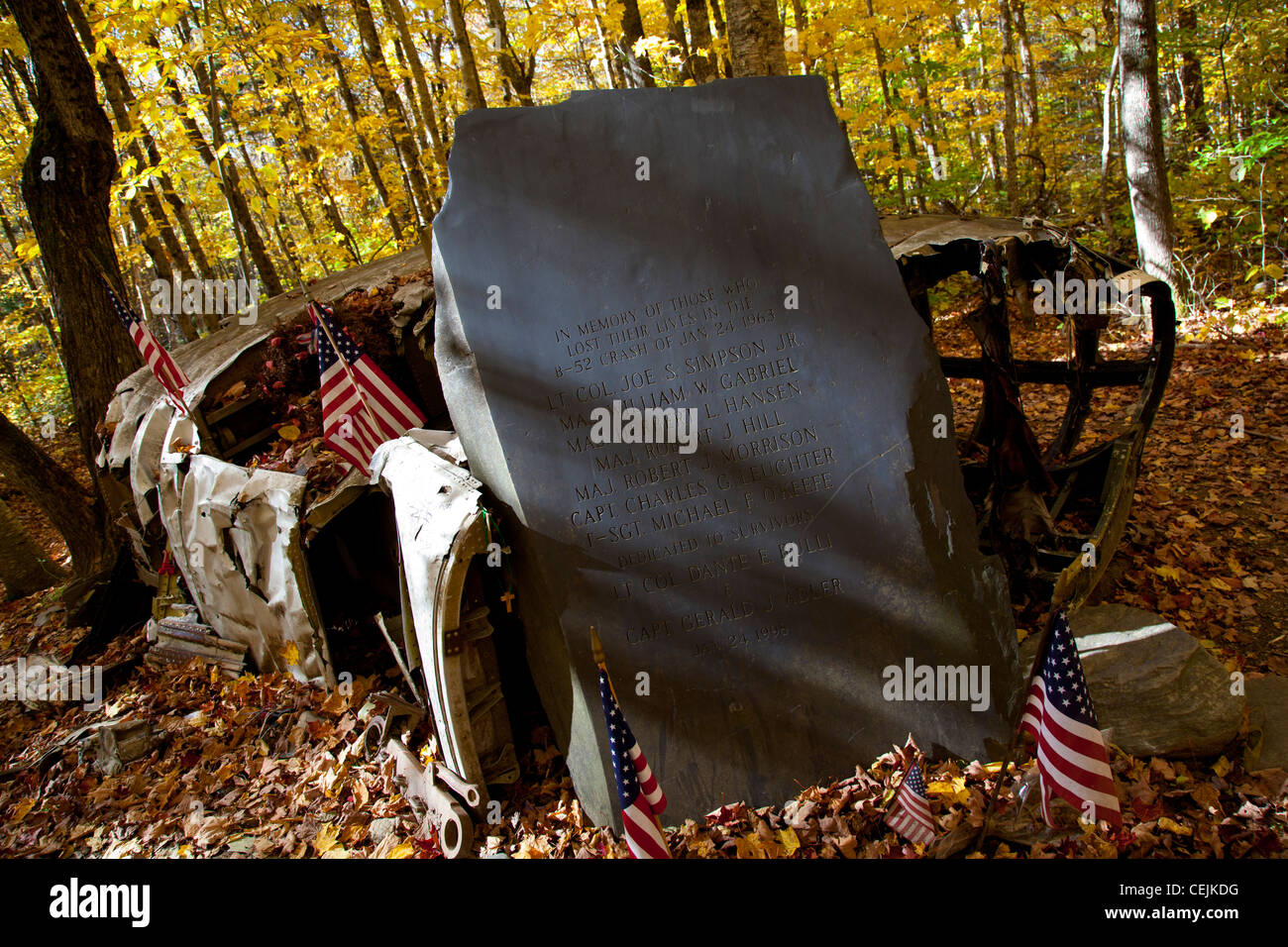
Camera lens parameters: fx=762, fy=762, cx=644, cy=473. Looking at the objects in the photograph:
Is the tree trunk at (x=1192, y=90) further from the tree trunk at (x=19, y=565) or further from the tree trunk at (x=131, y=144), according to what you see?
the tree trunk at (x=19, y=565)

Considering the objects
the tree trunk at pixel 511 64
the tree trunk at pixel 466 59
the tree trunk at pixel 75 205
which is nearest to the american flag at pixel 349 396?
the tree trunk at pixel 75 205

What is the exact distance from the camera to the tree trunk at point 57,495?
812cm

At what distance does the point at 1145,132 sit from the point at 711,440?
8416 mm

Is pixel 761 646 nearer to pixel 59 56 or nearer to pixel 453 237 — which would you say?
pixel 453 237

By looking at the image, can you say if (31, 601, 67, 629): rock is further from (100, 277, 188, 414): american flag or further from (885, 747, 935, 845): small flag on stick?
(885, 747, 935, 845): small flag on stick

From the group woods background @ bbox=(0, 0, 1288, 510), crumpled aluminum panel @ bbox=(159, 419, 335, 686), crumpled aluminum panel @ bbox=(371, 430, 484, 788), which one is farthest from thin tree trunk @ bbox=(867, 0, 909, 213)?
crumpled aluminum panel @ bbox=(159, 419, 335, 686)

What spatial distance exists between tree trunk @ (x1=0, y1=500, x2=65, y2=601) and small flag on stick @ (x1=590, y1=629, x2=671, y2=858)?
31.7 feet

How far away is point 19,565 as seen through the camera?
30.2ft

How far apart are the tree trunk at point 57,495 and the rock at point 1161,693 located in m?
9.57

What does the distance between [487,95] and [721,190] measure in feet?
59.9

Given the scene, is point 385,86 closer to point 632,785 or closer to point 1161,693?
point 632,785

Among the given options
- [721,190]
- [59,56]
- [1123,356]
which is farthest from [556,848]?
[1123,356]

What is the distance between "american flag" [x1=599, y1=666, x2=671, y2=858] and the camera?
8.61 ft

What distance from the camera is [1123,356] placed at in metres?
9.41
